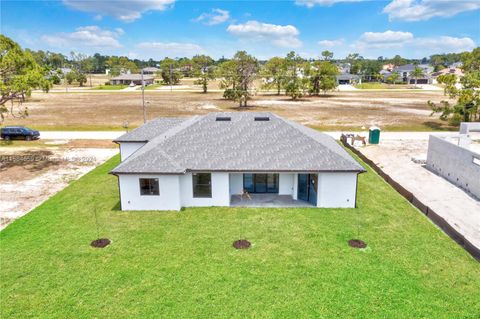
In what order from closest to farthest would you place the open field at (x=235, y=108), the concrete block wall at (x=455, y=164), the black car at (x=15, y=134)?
the concrete block wall at (x=455, y=164), the black car at (x=15, y=134), the open field at (x=235, y=108)

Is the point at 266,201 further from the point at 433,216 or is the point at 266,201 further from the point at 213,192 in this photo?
the point at 433,216

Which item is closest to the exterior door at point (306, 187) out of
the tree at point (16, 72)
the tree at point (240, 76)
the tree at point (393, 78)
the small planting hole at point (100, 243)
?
the small planting hole at point (100, 243)

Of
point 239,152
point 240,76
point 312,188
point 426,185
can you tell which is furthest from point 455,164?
point 240,76

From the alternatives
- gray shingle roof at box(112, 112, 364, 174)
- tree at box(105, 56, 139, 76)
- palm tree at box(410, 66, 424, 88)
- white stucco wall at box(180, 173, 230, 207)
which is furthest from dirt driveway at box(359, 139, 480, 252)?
tree at box(105, 56, 139, 76)

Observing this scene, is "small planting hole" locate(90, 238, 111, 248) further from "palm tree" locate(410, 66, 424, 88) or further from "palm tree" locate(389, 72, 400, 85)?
"palm tree" locate(389, 72, 400, 85)

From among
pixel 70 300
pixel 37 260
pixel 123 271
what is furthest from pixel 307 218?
pixel 37 260

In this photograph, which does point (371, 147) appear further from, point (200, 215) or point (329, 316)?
point (329, 316)

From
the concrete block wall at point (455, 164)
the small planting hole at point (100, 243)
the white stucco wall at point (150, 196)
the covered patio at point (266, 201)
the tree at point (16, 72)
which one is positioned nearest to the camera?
the small planting hole at point (100, 243)

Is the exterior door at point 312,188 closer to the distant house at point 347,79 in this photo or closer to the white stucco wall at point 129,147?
the white stucco wall at point 129,147
